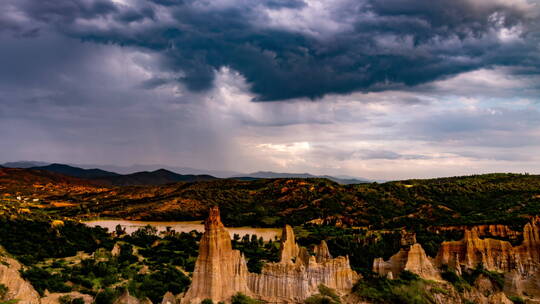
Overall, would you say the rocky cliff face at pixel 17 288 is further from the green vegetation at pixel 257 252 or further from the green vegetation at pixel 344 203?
the green vegetation at pixel 344 203

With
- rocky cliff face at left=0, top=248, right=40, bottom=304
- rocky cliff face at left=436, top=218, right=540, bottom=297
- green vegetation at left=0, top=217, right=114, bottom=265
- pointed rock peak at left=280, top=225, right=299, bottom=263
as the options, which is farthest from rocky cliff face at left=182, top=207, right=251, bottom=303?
green vegetation at left=0, top=217, right=114, bottom=265

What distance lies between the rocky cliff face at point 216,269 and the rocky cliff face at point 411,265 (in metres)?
16.5

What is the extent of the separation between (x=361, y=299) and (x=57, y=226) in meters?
70.8

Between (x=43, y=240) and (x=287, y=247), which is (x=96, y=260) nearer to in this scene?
(x=43, y=240)

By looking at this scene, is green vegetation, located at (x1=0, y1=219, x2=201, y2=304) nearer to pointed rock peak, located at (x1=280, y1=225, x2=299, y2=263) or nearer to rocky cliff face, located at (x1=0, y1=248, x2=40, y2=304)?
rocky cliff face, located at (x1=0, y1=248, x2=40, y2=304)

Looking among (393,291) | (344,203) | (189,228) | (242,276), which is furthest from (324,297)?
(344,203)

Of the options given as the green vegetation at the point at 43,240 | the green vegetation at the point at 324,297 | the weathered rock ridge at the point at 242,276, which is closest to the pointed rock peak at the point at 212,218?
the weathered rock ridge at the point at 242,276

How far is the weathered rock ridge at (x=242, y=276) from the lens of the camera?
27219 millimetres

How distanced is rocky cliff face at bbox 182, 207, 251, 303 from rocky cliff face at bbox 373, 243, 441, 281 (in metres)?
16.5

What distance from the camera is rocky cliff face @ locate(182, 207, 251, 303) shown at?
27.1 m

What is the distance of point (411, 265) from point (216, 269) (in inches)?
815

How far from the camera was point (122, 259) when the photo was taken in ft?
201

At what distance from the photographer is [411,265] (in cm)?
3756

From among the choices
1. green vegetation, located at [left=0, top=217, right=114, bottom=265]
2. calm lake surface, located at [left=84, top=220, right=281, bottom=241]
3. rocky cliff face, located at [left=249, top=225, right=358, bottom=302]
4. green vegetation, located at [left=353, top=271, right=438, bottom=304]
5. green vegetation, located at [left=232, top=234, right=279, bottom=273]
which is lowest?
calm lake surface, located at [left=84, top=220, right=281, bottom=241]
